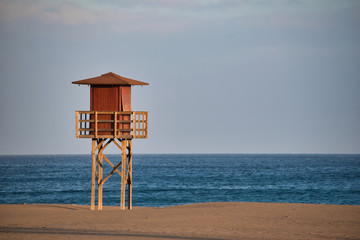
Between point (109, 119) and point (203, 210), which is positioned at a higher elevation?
point (109, 119)

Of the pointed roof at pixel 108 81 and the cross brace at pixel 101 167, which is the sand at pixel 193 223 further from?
the pointed roof at pixel 108 81

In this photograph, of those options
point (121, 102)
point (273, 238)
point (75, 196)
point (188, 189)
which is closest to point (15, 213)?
point (121, 102)

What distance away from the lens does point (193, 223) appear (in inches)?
829

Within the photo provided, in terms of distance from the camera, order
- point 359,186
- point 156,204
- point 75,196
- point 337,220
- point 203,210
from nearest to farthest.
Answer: point 337,220 → point 203,210 → point 156,204 → point 75,196 → point 359,186

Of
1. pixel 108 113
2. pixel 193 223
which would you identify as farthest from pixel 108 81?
pixel 193 223

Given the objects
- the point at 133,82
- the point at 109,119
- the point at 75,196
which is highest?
the point at 133,82

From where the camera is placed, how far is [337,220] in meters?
22.0

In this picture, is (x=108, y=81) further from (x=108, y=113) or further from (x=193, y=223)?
(x=193, y=223)

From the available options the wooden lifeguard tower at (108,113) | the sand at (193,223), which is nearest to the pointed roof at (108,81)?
the wooden lifeguard tower at (108,113)

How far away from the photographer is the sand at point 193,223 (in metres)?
18.5

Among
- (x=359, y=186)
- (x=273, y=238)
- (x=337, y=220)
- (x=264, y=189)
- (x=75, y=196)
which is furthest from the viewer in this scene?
(x=359, y=186)

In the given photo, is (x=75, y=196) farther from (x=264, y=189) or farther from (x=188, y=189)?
(x=264, y=189)

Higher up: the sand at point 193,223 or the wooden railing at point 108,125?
the wooden railing at point 108,125

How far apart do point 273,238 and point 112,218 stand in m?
7.98
